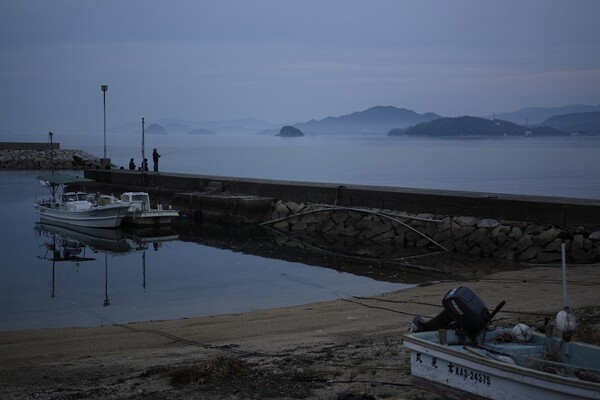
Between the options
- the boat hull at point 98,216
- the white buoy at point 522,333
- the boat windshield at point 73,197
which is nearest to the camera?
the white buoy at point 522,333

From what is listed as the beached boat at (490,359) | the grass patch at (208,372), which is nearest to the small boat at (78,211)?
the grass patch at (208,372)

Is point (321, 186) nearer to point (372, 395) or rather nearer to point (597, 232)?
point (597, 232)

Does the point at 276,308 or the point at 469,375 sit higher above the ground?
the point at 469,375

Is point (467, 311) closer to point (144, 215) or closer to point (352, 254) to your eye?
point (352, 254)

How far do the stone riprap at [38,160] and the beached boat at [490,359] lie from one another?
63580 millimetres

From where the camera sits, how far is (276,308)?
1556cm

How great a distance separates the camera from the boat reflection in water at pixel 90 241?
24378 mm

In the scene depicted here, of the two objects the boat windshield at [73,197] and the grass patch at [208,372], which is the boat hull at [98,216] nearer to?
the boat windshield at [73,197]

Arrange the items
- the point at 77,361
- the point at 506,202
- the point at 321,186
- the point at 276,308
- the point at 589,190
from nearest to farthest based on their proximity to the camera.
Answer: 1. the point at 77,361
2. the point at 276,308
3. the point at 506,202
4. the point at 321,186
5. the point at 589,190

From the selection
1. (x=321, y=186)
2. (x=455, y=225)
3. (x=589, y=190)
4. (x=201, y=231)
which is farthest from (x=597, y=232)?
(x=589, y=190)

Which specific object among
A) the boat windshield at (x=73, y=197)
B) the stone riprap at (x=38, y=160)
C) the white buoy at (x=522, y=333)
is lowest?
the white buoy at (x=522, y=333)

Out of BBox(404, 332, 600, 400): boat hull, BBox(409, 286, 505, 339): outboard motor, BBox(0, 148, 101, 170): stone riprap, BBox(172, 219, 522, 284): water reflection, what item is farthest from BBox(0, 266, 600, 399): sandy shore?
BBox(0, 148, 101, 170): stone riprap

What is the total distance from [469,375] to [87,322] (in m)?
9.62

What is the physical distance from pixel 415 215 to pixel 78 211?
47.0 ft
